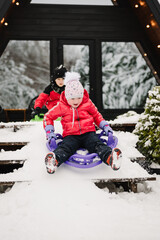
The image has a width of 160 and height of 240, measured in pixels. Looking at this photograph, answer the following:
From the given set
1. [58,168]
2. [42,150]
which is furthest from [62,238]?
[42,150]

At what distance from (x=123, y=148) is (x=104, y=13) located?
6466mm

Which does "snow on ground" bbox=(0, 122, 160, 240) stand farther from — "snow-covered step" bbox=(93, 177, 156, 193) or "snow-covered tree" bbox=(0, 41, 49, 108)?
"snow-covered tree" bbox=(0, 41, 49, 108)

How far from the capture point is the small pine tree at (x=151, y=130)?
11.7 ft

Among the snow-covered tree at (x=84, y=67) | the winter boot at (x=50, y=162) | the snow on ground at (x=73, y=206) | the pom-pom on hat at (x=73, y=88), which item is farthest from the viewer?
the snow-covered tree at (x=84, y=67)

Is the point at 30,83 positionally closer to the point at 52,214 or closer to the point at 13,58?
the point at 13,58

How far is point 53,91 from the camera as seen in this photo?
15.4 ft

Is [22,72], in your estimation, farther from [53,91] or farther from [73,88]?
[73,88]

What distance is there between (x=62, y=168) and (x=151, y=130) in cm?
173

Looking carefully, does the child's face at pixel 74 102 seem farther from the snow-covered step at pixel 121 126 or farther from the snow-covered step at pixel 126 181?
the snow-covered step at pixel 121 126

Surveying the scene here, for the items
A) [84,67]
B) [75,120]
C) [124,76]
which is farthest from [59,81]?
[124,76]

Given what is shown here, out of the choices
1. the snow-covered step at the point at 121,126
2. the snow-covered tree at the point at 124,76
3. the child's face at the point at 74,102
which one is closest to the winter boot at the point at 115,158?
the child's face at the point at 74,102

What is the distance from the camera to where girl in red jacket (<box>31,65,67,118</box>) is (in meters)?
4.47

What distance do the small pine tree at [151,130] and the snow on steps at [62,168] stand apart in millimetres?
247

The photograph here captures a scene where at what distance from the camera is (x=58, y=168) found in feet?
8.95
